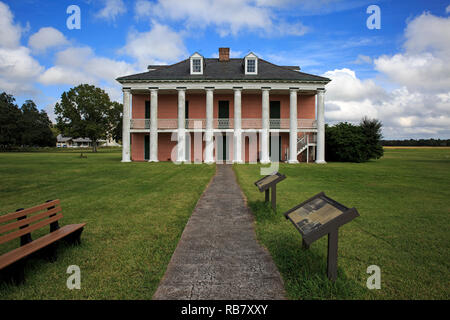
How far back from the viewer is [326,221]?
3092 millimetres

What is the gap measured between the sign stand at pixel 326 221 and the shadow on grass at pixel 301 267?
183 millimetres

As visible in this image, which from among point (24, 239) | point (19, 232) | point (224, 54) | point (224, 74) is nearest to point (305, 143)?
point (224, 74)

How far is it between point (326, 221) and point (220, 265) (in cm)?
167

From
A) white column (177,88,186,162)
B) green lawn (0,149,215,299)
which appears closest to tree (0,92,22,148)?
white column (177,88,186,162)

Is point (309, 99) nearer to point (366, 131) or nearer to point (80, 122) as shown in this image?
point (366, 131)

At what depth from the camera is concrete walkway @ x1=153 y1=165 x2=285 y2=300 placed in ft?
9.83

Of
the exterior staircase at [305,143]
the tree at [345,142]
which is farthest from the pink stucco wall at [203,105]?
the tree at [345,142]

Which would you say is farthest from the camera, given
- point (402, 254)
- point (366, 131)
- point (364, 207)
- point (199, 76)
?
point (366, 131)

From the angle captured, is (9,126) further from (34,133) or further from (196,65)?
(196,65)

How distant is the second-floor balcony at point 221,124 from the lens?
80.3ft

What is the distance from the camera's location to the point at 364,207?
24.2ft

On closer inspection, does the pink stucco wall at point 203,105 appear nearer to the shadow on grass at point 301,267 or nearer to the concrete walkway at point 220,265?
the concrete walkway at point 220,265
